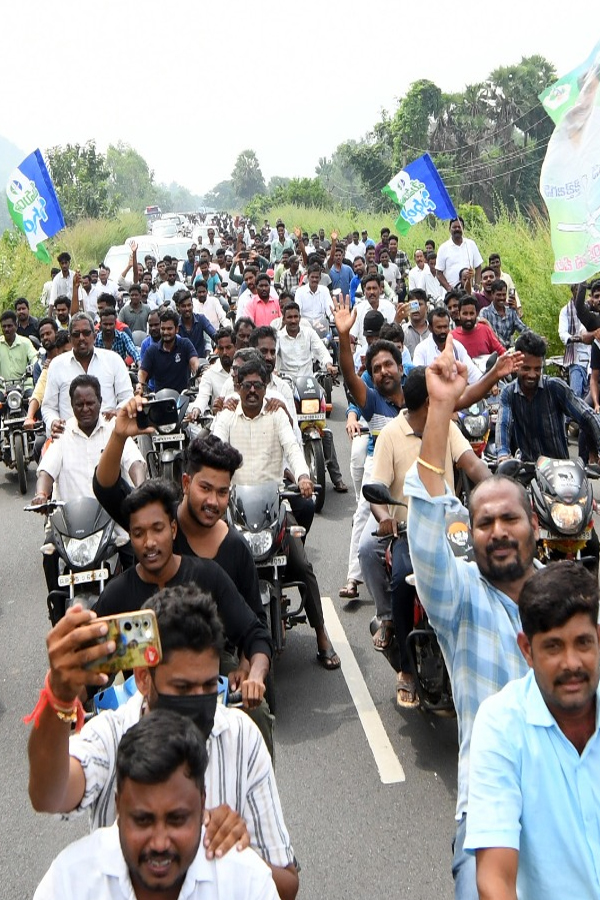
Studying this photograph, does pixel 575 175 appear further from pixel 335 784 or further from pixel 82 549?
pixel 335 784

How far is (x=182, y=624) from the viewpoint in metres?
2.93

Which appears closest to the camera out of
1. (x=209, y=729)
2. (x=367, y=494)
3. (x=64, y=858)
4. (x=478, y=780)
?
(x=64, y=858)

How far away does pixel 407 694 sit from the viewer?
5543 millimetres

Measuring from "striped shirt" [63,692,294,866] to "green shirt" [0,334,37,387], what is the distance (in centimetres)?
1042

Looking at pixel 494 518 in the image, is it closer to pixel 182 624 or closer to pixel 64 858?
pixel 182 624

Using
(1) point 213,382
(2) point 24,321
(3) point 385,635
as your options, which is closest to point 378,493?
(3) point 385,635

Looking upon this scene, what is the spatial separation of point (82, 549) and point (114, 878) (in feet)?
12.3

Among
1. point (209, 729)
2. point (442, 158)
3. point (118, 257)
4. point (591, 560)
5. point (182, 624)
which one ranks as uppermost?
point (442, 158)

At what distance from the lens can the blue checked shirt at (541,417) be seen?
22.6 ft

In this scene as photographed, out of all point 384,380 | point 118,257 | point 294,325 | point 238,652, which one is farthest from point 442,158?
point 238,652

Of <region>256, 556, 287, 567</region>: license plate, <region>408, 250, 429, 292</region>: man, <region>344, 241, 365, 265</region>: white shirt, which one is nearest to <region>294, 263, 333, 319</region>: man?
<region>408, 250, 429, 292</region>: man

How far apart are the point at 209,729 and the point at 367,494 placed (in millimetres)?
2300

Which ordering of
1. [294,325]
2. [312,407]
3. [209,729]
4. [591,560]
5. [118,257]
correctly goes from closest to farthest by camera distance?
[209,729]
[591,560]
[312,407]
[294,325]
[118,257]

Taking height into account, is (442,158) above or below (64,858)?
above
